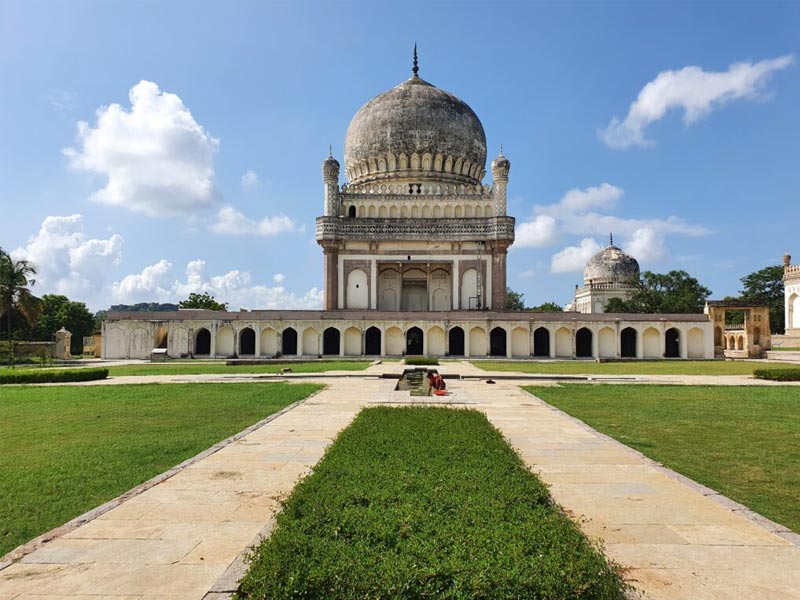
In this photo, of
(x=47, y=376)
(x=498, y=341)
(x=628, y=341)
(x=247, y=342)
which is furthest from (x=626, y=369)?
(x=247, y=342)

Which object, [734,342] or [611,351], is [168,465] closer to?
[611,351]

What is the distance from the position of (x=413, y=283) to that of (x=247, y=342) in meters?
12.2

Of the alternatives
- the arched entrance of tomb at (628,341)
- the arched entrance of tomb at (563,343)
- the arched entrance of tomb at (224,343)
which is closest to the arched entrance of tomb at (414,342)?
the arched entrance of tomb at (563,343)

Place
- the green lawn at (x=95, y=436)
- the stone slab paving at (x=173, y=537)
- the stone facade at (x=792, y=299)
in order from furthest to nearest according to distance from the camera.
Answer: the stone facade at (x=792, y=299) < the green lawn at (x=95, y=436) < the stone slab paving at (x=173, y=537)

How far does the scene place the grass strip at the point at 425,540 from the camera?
316 centimetres

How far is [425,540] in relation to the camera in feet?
12.4

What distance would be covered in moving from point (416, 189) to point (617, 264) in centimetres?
3061

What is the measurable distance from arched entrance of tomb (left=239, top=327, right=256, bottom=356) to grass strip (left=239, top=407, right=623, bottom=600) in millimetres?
31790

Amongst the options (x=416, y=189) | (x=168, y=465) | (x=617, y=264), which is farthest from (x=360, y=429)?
(x=617, y=264)

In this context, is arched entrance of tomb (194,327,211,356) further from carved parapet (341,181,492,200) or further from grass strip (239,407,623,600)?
grass strip (239,407,623,600)

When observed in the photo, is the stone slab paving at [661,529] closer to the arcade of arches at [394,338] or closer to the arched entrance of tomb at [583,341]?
the arcade of arches at [394,338]

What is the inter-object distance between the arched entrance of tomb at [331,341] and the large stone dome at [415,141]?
11517 millimetres

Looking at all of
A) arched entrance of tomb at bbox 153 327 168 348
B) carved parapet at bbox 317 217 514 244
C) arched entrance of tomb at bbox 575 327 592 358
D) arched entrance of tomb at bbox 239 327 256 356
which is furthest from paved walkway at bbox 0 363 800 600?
carved parapet at bbox 317 217 514 244

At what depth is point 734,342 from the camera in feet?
154
